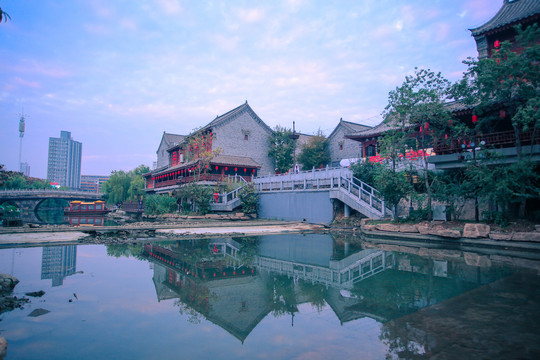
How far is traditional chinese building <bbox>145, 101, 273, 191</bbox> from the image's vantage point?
2961cm

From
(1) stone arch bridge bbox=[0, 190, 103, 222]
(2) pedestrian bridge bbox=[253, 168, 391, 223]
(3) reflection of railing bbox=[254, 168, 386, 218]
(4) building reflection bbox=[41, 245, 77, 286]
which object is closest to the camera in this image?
(4) building reflection bbox=[41, 245, 77, 286]

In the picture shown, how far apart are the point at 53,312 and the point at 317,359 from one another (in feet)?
12.8

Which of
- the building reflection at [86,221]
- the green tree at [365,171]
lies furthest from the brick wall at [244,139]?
the green tree at [365,171]

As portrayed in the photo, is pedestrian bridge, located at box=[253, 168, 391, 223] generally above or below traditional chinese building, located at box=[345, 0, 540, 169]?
below

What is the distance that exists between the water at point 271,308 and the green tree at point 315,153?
2533cm

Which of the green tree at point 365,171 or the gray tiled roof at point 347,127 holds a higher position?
the gray tiled roof at point 347,127

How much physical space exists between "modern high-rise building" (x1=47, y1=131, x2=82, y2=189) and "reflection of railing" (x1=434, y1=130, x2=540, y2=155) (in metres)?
172

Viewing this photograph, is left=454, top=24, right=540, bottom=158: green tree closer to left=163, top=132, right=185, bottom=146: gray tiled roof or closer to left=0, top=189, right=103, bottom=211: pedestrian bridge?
left=163, top=132, right=185, bottom=146: gray tiled roof

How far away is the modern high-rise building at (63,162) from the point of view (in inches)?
6083

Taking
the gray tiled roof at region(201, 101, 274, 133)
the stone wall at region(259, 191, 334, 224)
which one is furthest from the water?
the gray tiled roof at region(201, 101, 274, 133)

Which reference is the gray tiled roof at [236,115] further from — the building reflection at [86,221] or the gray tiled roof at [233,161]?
the building reflection at [86,221]

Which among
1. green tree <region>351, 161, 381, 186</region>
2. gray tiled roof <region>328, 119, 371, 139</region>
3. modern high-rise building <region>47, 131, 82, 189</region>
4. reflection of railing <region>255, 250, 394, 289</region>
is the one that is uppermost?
modern high-rise building <region>47, 131, 82, 189</region>

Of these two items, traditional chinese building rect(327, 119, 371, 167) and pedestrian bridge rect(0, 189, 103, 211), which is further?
pedestrian bridge rect(0, 189, 103, 211)

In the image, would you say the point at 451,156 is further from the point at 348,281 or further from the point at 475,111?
the point at 348,281
